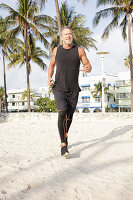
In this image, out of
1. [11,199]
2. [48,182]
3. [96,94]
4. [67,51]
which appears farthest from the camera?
[96,94]

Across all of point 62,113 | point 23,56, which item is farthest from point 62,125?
point 23,56

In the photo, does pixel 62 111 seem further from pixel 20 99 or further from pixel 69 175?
pixel 20 99

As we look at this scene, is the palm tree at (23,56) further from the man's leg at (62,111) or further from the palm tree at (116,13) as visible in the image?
the man's leg at (62,111)

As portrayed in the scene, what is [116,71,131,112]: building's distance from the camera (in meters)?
52.9

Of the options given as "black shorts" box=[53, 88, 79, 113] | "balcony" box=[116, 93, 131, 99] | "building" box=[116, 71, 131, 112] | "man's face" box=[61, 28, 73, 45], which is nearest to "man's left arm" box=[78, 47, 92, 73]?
"man's face" box=[61, 28, 73, 45]

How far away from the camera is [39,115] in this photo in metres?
11.7

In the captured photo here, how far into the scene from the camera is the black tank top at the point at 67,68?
125 inches

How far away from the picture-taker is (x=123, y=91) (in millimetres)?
54062

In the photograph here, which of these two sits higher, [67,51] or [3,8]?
[3,8]

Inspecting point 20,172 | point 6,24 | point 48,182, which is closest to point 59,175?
point 48,182

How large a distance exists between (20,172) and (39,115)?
9.31m

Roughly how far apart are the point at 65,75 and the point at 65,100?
1.21 ft

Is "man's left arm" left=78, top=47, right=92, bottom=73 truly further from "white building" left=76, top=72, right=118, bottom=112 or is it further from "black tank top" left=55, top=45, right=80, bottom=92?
"white building" left=76, top=72, right=118, bottom=112

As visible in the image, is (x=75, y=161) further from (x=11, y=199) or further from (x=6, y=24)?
(x=6, y=24)
